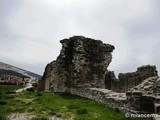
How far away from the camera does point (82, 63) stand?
21672 millimetres

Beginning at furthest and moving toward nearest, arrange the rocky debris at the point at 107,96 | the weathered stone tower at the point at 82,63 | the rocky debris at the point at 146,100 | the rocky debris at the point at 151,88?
the weathered stone tower at the point at 82,63
the rocky debris at the point at 107,96
the rocky debris at the point at 151,88
the rocky debris at the point at 146,100

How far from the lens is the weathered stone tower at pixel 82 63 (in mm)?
21470

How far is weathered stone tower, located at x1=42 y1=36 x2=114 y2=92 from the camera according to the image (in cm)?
2147

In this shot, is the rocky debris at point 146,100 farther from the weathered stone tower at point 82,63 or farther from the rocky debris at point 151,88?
the weathered stone tower at point 82,63

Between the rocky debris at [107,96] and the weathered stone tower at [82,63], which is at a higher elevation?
the weathered stone tower at [82,63]

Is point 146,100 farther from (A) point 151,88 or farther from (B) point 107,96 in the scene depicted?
(B) point 107,96

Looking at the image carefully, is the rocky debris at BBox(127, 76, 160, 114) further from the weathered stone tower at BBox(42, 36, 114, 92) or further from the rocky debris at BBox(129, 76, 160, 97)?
the weathered stone tower at BBox(42, 36, 114, 92)

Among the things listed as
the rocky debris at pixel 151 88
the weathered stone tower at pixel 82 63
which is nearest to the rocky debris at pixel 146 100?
the rocky debris at pixel 151 88

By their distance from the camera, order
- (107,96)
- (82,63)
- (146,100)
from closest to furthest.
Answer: (146,100) → (107,96) → (82,63)

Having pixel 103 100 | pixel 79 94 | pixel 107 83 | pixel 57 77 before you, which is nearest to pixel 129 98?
pixel 103 100

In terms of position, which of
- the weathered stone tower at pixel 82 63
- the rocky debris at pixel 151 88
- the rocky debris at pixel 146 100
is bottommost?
the rocky debris at pixel 146 100

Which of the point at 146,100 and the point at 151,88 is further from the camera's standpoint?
the point at 151,88

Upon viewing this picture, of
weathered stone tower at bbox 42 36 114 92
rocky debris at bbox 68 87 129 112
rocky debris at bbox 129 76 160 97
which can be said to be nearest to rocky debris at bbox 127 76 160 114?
rocky debris at bbox 129 76 160 97

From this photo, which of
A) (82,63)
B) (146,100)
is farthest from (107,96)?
(82,63)
